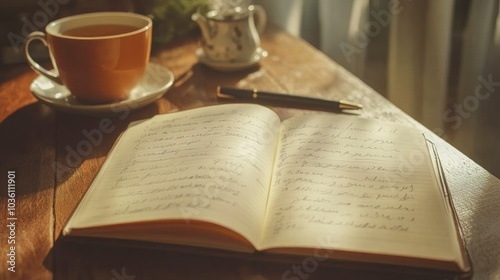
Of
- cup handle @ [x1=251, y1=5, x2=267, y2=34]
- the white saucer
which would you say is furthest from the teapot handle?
the white saucer

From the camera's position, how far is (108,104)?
0.69 metres

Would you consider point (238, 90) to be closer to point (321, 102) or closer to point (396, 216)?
point (321, 102)

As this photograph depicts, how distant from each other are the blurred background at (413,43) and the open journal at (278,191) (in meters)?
0.45

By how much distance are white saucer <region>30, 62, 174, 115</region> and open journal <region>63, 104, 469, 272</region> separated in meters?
0.08

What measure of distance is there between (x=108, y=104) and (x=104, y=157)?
12 cm

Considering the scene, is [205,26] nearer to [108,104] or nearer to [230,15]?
[230,15]

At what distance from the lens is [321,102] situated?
2.32ft

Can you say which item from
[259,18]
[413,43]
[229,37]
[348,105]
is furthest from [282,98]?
[413,43]

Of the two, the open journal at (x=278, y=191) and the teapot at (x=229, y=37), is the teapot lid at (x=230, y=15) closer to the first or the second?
the teapot at (x=229, y=37)

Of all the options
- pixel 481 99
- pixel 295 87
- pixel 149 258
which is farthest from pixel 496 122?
pixel 149 258

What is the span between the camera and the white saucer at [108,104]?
673 mm

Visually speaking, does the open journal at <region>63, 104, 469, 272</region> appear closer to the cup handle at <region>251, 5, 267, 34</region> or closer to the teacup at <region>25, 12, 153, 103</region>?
the teacup at <region>25, 12, 153, 103</region>

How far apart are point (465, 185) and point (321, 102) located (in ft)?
0.80

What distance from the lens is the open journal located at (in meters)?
0.41
